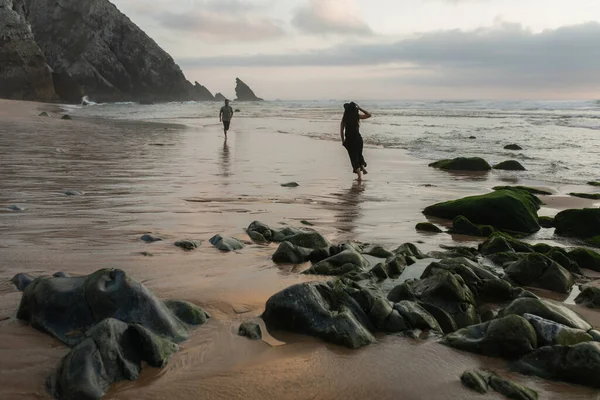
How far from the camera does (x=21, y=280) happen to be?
3.88 metres

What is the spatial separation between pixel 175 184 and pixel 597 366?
792 cm

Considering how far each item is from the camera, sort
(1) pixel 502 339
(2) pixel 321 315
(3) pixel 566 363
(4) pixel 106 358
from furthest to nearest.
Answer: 1. (2) pixel 321 315
2. (1) pixel 502 339
3. (3) pixel 566 363
4. (4) pixel 106 358

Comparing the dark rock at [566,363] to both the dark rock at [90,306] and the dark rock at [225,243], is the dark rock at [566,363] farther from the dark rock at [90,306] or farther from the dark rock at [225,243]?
the dark rock at [225,243]

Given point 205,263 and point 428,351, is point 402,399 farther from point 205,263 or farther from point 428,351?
point 205,263

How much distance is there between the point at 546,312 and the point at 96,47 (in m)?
99.8

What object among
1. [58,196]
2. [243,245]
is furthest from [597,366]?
[58,196]

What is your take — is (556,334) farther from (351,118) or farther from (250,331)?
(351,118)

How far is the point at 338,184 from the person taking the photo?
11016mm

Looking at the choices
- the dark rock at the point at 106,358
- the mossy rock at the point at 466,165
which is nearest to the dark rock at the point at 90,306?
the dark rock at the point at 106,358

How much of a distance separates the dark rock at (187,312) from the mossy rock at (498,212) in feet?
17.0

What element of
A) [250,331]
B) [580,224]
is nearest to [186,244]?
[250,331]

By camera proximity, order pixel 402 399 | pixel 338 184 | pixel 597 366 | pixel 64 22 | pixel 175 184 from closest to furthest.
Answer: pixel 402 399, pixel 597 366, pixel 175 184, pixel 338 184, pixel 64 22

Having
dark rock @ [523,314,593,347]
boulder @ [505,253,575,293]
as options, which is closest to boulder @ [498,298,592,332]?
dark rock @ [523,314,593,347]

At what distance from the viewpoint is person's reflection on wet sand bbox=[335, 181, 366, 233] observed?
7.11 metres
